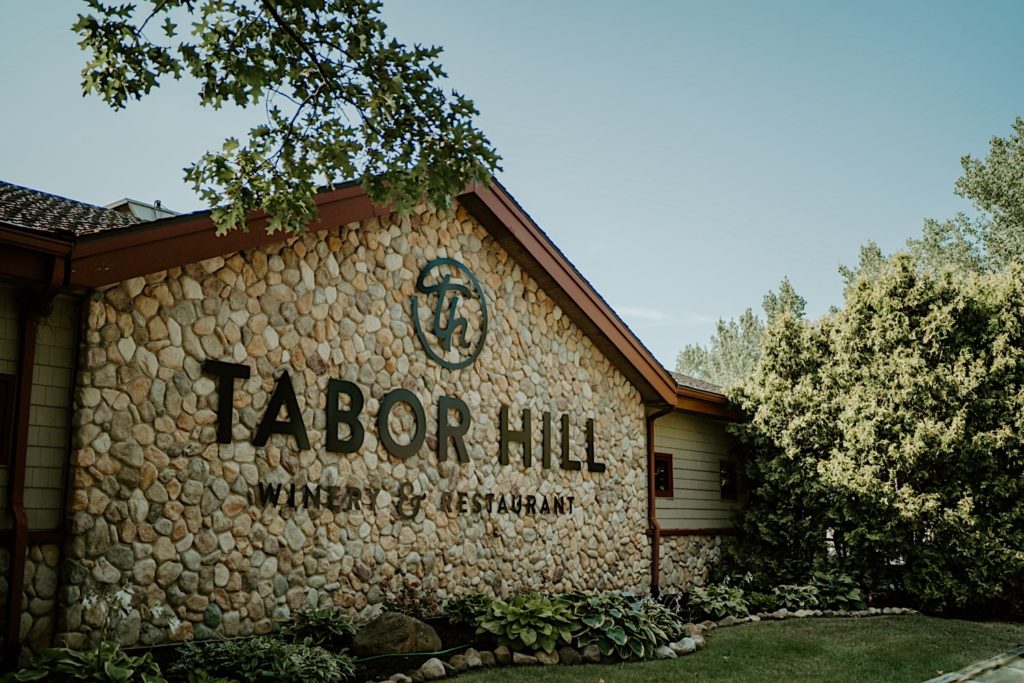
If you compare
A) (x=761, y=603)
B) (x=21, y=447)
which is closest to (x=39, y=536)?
(x=21, y=447)

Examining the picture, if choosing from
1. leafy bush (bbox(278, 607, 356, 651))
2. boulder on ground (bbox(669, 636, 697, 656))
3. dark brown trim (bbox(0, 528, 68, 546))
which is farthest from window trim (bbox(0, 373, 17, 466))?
boulder on ground (bbox(669, 636, 697, 656))

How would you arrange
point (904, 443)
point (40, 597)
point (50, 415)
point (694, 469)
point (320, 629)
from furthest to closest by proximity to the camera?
point (694, 469), point (904, 443), point (320, 629), point (50, 415), point (40, 597)

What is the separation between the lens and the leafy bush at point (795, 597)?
41.5ft

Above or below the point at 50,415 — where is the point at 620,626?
below

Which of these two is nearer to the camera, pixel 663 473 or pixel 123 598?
pixel 123 598

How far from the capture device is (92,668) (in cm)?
602

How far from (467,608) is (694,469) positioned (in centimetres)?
680

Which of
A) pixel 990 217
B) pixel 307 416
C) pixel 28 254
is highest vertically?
pixel 990 217

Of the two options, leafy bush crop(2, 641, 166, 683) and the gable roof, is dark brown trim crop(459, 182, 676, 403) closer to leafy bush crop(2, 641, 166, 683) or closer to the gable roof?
the gable roof

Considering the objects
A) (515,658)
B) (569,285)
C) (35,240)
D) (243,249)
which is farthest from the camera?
(569,285)

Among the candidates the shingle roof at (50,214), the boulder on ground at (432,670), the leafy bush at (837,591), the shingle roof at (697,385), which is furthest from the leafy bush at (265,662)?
the shingle roof at (697,385)

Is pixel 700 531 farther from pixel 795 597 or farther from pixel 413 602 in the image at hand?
pixel 413 602

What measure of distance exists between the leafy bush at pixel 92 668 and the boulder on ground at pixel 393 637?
198cm

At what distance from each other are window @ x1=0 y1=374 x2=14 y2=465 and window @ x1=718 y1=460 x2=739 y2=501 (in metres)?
12.2
